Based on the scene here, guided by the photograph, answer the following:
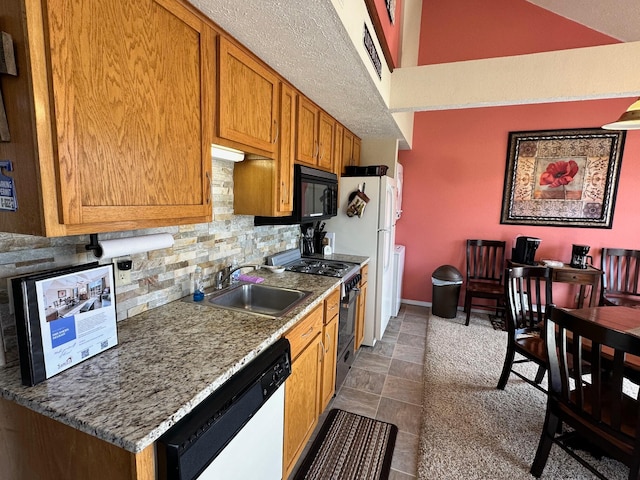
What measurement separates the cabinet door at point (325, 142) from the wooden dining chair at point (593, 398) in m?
1.82

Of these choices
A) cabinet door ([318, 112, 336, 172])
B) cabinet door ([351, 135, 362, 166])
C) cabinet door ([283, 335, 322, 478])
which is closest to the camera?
cabinet door ([283, 335, 322, 478])

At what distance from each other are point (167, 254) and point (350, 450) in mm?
1533

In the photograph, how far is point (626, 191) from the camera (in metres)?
3.46

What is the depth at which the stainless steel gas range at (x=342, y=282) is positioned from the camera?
2.31 m

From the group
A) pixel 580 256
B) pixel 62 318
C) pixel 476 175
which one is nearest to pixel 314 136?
pixel 62 318

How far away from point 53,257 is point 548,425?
2.41m

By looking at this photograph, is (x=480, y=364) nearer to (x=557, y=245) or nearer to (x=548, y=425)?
(x=548, y=425)

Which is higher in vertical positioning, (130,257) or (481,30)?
(481,30)

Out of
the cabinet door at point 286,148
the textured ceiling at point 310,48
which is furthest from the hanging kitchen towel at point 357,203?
the cabinet door at point 286,148

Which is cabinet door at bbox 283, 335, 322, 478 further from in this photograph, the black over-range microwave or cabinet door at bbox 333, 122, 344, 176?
cabinet door at bbox 333, 122, 344, 176

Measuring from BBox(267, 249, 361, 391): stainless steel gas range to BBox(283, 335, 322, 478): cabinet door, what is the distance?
1.53 ft

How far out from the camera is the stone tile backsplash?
970 mm

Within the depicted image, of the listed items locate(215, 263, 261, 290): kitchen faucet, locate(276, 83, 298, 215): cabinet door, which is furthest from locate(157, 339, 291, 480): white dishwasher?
locate(276, 83, 298, 215): cabinet door

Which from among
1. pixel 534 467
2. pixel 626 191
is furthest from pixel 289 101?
pixel 626 191
